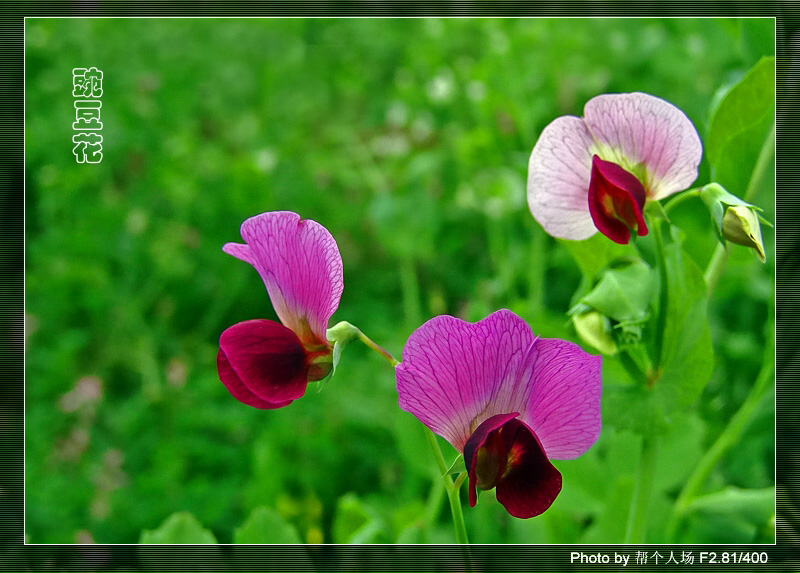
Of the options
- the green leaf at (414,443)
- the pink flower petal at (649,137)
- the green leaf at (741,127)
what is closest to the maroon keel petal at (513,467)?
the pink flower petal at (649,137)

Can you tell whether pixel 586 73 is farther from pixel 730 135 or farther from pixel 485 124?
pixel 730 135

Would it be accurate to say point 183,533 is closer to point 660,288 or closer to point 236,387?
point 236,387

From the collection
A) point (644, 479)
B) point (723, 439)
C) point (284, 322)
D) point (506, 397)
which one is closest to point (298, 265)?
point (284, 322)

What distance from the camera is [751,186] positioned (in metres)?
0.72

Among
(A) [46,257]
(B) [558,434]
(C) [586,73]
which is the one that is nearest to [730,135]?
(B) [558,434]

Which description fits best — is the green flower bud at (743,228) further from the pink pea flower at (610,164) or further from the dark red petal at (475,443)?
the dark red petal at (475,443)

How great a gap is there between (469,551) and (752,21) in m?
0.65

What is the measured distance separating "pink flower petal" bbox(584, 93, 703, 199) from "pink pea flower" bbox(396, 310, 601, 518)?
0.65 ft

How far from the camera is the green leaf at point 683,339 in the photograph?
2.06 feet

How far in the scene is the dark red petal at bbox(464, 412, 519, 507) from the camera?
0.47 meters

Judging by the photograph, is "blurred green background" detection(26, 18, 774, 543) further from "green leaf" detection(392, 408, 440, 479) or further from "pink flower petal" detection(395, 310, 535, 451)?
"pink flower petal" detection(395, 310, 535, 451)

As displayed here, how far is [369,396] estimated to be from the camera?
1449 mm

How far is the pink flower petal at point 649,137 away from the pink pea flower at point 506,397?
0.20 meters

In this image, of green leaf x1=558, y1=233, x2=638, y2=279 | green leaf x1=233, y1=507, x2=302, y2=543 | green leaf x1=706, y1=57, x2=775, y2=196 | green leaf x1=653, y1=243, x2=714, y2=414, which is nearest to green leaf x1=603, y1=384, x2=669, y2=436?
green leaf x1=653, y1=243, x2=714, y2=414
